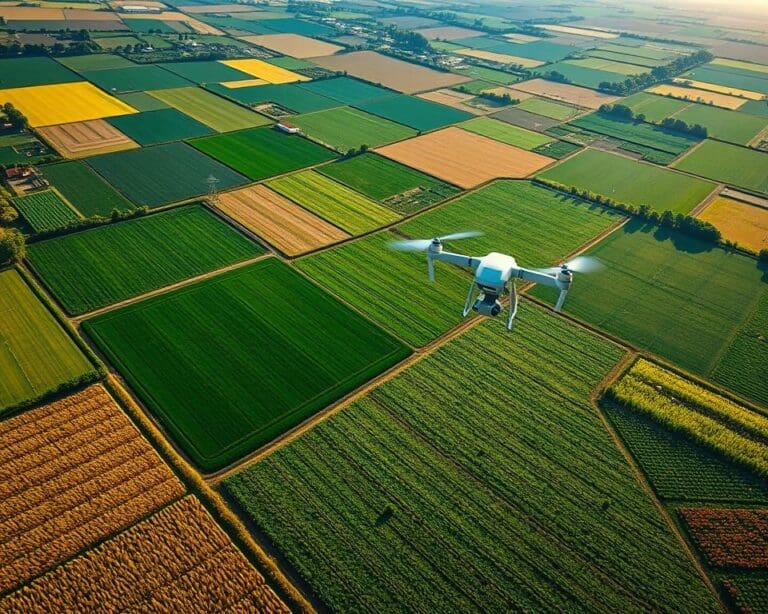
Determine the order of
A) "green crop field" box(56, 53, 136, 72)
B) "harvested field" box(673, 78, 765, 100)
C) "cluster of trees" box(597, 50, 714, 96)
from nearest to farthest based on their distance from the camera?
"green crop field" box(56, 53, 136, 72) < "cluster of trees" box(597, 50, 714, 96) < "harvested field" box(673, 78, 765, 100)

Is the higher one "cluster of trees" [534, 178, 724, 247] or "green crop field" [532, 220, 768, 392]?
"cluster of trees" [534, 178, 724, 247]

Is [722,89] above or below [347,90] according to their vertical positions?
above

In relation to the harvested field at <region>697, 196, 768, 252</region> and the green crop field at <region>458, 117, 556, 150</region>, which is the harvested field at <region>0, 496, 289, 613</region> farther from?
the green crop field at <region>458, 117, 556, 150</region>

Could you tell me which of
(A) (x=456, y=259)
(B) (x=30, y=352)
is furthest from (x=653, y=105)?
(B) (x=30, y=352)

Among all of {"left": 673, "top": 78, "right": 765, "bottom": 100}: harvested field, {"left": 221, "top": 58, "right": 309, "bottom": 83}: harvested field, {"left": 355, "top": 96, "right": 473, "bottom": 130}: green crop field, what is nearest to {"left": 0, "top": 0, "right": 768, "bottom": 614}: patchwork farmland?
{"left": 355, "top": 96, "right": 473, "bottom": 130}: green crop field

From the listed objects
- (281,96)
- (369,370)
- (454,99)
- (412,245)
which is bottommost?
(369,370)

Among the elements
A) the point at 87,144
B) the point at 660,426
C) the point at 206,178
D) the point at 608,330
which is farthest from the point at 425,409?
the point at 87,144

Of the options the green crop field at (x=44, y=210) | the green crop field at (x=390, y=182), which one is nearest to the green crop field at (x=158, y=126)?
the green crop field at (x=44, y=210)

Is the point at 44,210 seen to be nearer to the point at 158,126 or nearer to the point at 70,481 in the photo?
the point at 158,126
